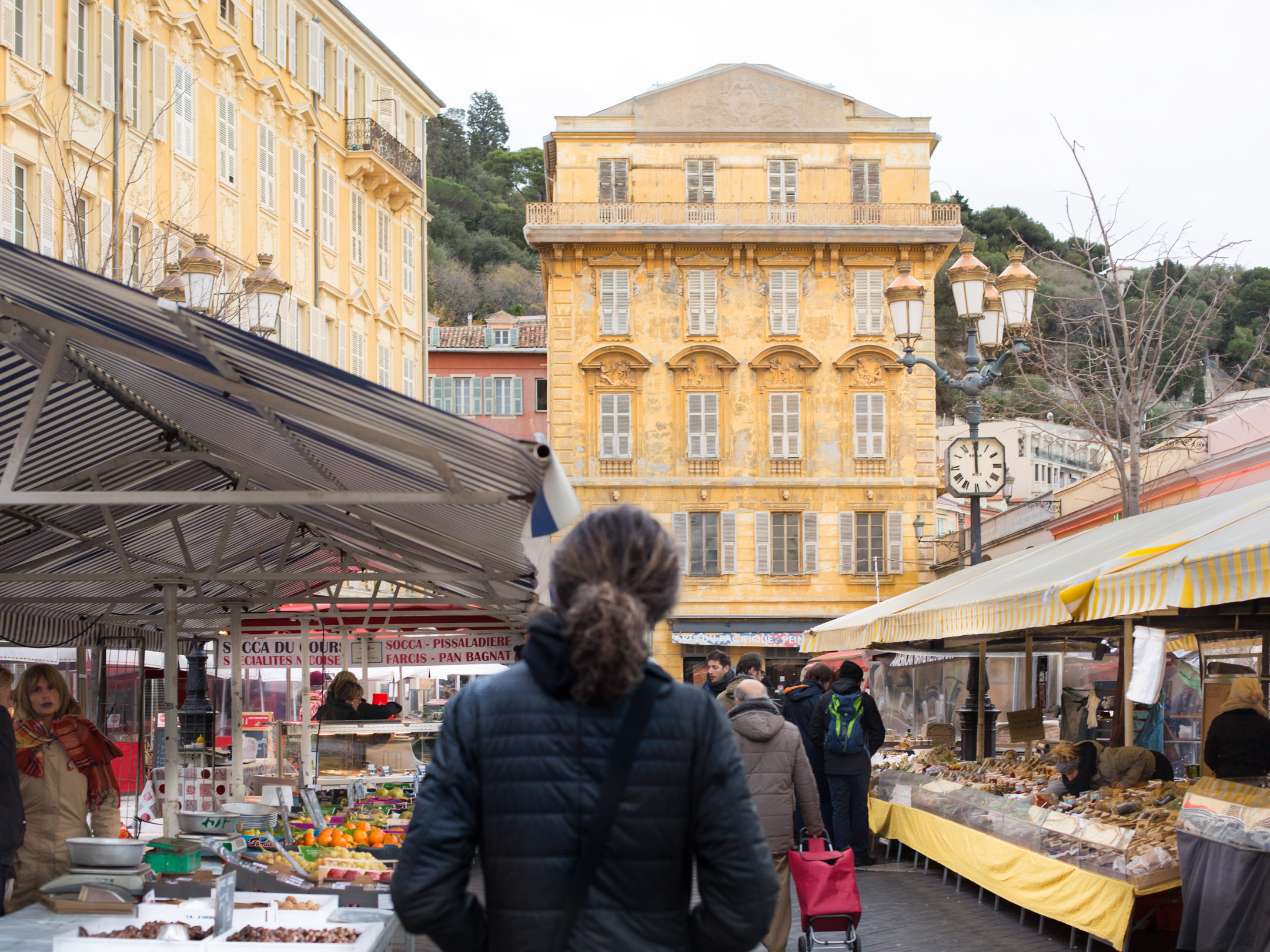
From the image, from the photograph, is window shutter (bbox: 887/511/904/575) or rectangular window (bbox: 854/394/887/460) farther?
rectangular window (bbox: 854/394/887/460)

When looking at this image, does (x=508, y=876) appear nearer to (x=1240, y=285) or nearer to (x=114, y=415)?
(x=114, y=415)

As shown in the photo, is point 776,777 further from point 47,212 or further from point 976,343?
point 47,212

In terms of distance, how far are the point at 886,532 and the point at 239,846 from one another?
32.7 metres

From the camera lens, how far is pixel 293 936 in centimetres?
550

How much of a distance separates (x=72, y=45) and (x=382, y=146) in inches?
517

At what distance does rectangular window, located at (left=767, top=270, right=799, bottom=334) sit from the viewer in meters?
40.1

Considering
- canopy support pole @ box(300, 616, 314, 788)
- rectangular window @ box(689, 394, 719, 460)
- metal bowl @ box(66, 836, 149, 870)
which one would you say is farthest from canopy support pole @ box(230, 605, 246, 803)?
rectangular window @ box(689, 394, 719, 460)

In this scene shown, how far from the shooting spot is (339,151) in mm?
33406

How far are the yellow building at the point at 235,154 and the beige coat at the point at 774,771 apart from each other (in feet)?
39.7

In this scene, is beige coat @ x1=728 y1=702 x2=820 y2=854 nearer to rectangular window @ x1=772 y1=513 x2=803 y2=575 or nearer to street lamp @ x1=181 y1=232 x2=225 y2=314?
street lamp @ x1=181 y1=232 x2=225 y2=314

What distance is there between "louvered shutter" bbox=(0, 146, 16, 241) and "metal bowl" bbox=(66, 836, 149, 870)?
1572 centimetres

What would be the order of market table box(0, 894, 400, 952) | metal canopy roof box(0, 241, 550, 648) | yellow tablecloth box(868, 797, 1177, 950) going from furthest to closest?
yellow tablecloth box(868, 797, 1177, 950) → market table box(0, 894, 400, 952) → metal canopy roof box(0, 241, 550, 648)

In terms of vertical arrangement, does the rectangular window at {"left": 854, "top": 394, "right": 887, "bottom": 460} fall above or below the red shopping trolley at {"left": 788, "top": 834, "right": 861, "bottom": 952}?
above

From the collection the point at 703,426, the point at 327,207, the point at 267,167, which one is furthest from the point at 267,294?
the point at 703,426
